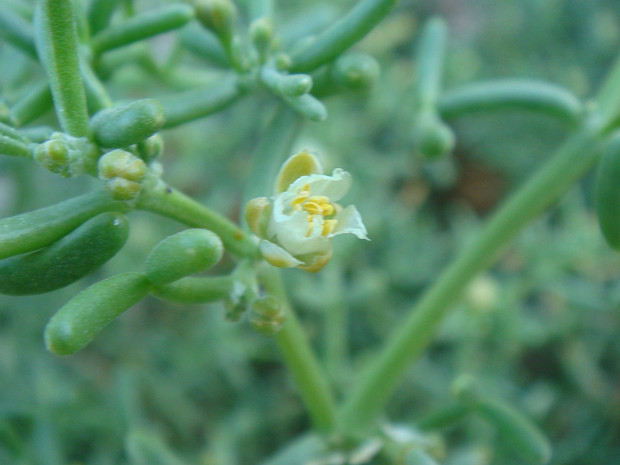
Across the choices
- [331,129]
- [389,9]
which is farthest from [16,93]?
[331,129]

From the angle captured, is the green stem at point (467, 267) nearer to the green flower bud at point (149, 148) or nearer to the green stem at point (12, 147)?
the green flower bud at point (149, 148)

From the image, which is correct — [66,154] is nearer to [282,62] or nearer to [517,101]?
[282,62]

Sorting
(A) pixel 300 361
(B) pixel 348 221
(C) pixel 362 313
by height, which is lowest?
(C) pixel 362 313

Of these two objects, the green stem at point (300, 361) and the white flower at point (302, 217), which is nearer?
the white flower at point (302, 217)

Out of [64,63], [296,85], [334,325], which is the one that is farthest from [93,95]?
[334,325]

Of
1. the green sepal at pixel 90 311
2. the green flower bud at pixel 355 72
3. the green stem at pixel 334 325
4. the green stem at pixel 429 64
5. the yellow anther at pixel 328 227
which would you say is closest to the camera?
the green sepal at pixel 90 311

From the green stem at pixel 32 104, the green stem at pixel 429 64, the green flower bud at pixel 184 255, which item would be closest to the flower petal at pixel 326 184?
the green flower bud at pixel 184 255
